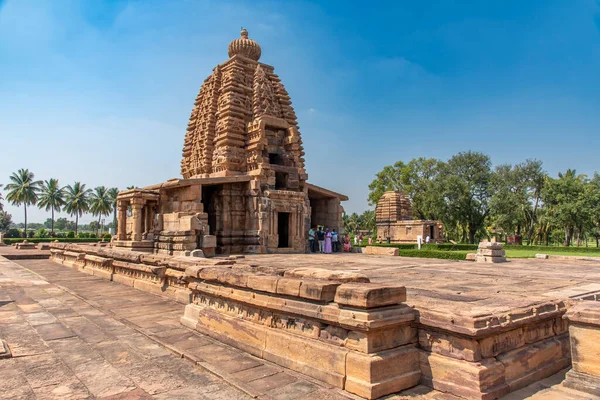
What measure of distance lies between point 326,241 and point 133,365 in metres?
14.2

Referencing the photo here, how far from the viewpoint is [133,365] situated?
4094 millimetres

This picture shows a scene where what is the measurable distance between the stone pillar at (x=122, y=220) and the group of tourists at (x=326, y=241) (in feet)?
27.7

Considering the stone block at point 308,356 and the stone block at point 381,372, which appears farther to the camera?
the stone block at point 308,356

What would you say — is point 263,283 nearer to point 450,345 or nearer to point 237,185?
point 450,345

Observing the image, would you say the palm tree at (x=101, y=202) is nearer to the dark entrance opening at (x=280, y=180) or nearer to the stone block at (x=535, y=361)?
the dark entrance opening at (x=280, y=180)

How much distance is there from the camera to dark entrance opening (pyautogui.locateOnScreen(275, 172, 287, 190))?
18016 mm

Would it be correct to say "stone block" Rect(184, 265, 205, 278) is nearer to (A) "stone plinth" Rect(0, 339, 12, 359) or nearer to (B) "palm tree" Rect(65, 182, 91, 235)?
(A) "stone plinth" Rect(0, 339, 12, 359)

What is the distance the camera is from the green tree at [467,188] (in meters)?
40.4

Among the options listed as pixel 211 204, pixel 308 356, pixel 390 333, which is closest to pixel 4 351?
pixel 308 356

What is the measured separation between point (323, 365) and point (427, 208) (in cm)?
4089

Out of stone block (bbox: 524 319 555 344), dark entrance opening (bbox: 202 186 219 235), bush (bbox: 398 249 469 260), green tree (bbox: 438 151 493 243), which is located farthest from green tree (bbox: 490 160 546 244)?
stone block (bbox: 524 319 555 344)

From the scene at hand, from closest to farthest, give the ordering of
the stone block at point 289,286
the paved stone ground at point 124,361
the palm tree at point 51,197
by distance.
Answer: the paved stone ground at point 124,361 < the stone block at point 289,286 < the palm tree at point 51,197

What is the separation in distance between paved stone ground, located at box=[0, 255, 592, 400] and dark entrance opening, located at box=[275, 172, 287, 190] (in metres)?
11.6

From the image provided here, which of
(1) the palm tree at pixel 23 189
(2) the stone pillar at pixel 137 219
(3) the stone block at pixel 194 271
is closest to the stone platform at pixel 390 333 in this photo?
(3) the stone block at pixel 194 271
